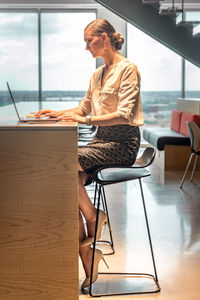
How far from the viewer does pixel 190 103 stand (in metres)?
8.48

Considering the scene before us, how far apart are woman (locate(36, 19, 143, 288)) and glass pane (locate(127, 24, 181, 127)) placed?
7.63 metres

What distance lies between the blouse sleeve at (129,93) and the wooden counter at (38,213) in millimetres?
505

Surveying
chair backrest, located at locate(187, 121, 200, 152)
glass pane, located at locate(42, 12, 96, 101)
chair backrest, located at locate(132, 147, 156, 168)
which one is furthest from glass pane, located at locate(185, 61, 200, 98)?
chair backrest, located at locate(132, 147, 156, 168)

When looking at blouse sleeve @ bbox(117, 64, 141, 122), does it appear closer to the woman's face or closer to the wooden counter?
the woman's face

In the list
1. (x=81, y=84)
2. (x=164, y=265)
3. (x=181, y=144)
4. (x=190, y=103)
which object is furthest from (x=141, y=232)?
(x=81, y=84)

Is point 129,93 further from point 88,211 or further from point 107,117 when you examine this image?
point 88,211

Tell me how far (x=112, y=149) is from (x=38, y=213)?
725 mm

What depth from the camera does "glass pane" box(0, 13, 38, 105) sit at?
10414mm

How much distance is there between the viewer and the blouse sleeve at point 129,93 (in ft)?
9.69

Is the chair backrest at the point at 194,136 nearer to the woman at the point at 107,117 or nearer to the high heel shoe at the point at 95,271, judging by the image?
the woman at the point at 107,117

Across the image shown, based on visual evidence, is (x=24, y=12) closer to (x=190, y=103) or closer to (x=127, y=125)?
(x=190, y=103)

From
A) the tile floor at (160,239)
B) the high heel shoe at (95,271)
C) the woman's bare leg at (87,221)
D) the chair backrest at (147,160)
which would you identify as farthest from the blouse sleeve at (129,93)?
the tile floor at (160,239)

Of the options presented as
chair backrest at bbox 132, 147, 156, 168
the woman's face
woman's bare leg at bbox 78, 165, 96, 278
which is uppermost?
the woman's face

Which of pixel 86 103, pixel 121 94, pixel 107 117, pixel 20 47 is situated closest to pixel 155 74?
pixel 20 47
